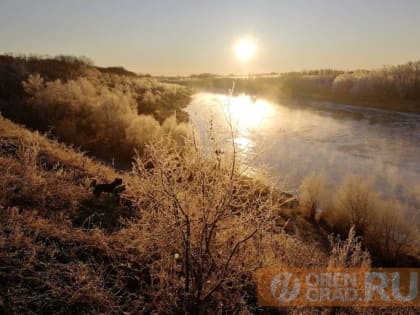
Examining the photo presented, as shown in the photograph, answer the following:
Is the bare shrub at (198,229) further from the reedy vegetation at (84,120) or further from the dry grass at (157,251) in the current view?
the reedy vegetation at (84,120)

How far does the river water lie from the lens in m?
12.4

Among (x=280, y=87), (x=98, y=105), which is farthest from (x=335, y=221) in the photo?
(x=280, y=87)

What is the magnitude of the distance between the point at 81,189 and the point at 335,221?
6700 millimetres

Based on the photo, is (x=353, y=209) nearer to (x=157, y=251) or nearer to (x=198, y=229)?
(x=198, y=229)

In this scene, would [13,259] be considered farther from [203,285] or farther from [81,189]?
[81,189]

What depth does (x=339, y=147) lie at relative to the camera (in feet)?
58.1

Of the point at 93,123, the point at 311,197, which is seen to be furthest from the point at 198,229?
the point at 93,123

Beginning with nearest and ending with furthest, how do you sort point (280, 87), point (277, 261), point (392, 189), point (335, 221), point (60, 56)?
point (277, 261)
point (335, 221)
point (392, 189)
point (60, 56)
point (280, 87)

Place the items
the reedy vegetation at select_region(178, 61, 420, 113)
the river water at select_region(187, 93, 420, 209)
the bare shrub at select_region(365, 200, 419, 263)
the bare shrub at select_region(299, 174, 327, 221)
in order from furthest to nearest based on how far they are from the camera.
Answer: the reedy vegetation at select_region(178, 61, 420, 113) → the river water at select_region(187, 93, 420, 209) → the bare shrub at select_region(299, 174, 327, 221) → the bare shrub at select_region(365, 200, 419, 263)

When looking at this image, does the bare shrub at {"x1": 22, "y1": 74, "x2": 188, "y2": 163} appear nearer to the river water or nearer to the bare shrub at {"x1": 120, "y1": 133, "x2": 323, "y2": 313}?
the river water

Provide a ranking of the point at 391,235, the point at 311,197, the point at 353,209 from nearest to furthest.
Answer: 1. the point at 391,235
2. the point at 353,209
3. the point at 311,197

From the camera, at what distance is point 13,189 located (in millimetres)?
4785

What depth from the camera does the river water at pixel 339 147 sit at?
12375mm

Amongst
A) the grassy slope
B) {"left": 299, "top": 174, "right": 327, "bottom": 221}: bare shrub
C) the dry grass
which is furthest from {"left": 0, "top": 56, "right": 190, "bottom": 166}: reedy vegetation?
the dry grass
